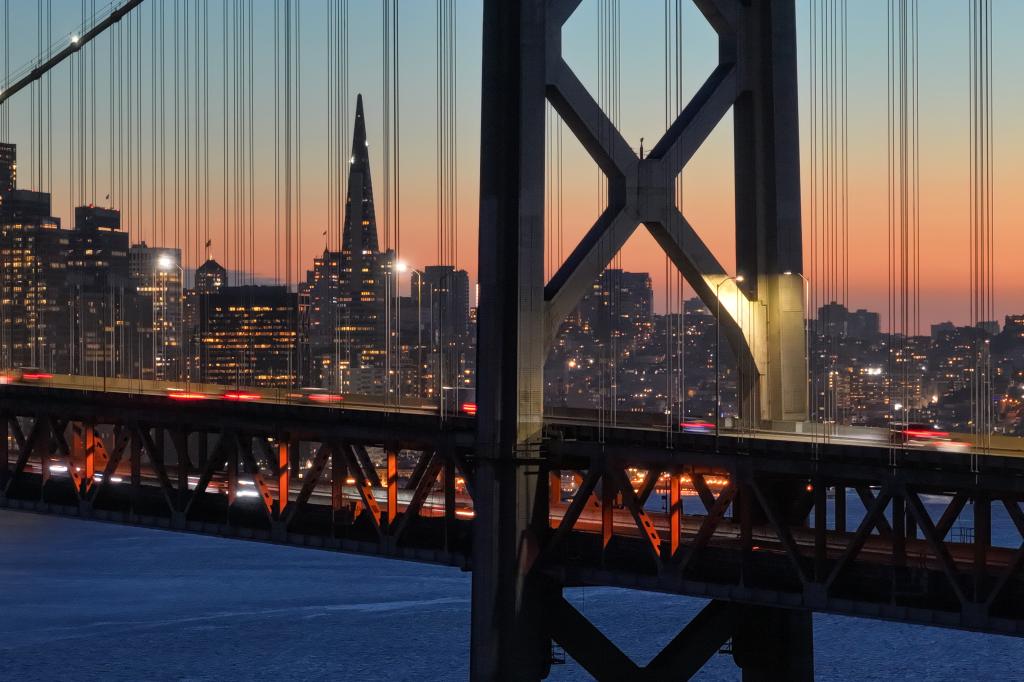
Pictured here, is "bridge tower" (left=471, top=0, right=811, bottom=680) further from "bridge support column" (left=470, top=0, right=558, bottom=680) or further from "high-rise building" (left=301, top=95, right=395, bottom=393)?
"high-rise building" (left=301, top=95, right=395, bottom=393)

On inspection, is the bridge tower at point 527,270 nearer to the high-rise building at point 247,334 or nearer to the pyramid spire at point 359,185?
the pyramid spire at point 359,185

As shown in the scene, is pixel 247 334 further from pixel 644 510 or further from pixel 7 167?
pixel 644 510

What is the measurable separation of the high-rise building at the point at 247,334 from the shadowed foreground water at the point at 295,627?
38.8 feet

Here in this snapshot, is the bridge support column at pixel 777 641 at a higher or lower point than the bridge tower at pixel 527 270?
lower

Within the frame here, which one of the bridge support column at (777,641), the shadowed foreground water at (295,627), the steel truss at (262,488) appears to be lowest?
the shadowed foreground water at (295,627)

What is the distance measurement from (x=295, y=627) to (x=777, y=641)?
54538 millimetres

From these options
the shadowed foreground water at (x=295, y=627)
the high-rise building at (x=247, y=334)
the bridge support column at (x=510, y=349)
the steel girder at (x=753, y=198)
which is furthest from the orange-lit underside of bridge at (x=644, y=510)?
the high-rise building at (x=247, y=334)

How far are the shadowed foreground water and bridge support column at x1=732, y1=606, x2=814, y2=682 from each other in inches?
1605

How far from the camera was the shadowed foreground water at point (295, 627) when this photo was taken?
71.2m

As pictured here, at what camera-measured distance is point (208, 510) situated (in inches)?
1393

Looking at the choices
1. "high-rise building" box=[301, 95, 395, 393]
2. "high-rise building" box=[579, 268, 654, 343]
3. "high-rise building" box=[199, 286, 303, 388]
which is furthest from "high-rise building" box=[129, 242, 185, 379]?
"high-rise building" box=[579, 268, 654, 343]

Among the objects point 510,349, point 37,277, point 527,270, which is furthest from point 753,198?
point 37,277

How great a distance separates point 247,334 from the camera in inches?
3696

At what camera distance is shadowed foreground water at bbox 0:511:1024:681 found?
71250mm
